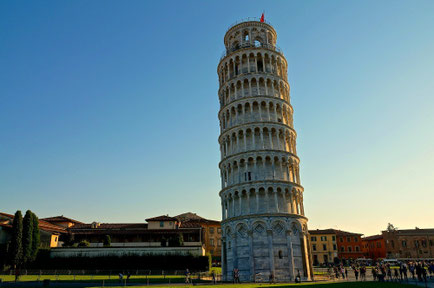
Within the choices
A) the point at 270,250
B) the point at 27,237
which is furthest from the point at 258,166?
the point at 27,237

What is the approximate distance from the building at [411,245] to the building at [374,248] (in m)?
3.01

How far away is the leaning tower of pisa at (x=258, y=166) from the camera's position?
132 ft

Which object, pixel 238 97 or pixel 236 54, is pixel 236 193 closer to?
pixel 238 97

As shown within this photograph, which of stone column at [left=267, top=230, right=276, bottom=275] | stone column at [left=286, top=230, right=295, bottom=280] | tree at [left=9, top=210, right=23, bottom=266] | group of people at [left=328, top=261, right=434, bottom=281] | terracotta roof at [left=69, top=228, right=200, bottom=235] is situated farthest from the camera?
terracotta roof at [left=69, top=228, right=200, bottom=235]

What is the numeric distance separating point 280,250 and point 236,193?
349 inches

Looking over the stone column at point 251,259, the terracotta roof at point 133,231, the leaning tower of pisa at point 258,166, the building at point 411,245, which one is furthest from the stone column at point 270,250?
the building at point 411,245

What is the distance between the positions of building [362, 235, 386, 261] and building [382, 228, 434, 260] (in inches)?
118

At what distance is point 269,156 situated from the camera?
4391 cm

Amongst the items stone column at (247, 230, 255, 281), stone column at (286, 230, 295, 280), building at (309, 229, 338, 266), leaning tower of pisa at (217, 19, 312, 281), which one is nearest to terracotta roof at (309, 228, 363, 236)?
building at (309, 229, 338, 266)

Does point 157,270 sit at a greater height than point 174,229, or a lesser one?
lesser

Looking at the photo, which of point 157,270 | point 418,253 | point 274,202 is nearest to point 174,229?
point 157,270

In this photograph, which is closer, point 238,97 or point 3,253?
point 238,97

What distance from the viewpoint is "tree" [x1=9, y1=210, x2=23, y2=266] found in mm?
49438

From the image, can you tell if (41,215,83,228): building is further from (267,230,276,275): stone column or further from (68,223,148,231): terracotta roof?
(267,230,276,275): stone column
